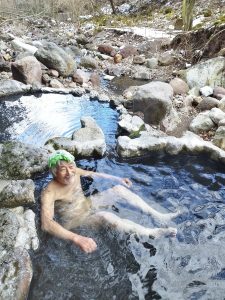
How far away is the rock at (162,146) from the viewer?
5872 mm

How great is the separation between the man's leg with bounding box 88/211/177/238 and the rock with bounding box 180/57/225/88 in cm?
632

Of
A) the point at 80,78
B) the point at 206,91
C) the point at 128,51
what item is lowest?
the point at 128,51

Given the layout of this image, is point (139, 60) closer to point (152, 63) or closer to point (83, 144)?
point (152, 63)

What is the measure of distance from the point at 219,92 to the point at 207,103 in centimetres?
75

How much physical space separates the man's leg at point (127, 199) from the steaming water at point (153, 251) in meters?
0.10

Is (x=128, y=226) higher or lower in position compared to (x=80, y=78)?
higher

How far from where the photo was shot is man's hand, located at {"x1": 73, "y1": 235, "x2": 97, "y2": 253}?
350 cm

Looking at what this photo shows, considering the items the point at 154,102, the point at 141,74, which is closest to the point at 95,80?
the point at 141,74

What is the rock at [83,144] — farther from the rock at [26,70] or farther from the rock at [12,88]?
the rock at [26,70]

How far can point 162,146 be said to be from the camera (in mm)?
6055

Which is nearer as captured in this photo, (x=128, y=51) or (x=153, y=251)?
(x=153, y=251)

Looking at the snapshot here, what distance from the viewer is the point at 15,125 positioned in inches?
285

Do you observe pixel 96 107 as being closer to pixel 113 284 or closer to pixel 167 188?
pixel 167 188

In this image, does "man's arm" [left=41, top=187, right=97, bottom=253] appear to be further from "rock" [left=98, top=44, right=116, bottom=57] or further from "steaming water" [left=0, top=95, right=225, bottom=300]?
"rock" [left=98, top=44, right=116, bottom=57]
